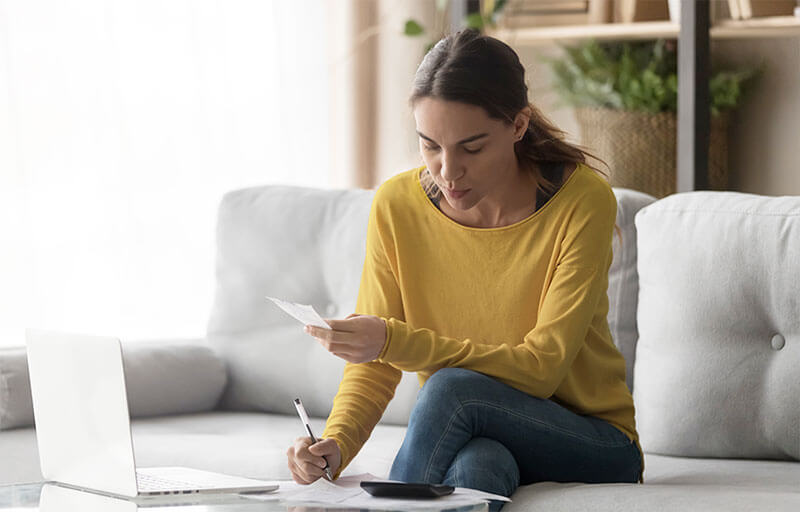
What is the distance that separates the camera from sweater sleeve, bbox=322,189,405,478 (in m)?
1.45

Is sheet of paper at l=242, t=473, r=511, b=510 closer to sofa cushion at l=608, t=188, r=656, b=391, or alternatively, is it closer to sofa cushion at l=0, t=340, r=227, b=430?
sofa cushion at l=608, t=188, r=656, b=391

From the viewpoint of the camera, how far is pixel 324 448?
4.42 ft

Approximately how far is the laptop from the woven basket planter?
172 cm

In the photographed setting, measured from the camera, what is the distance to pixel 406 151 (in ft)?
10.7

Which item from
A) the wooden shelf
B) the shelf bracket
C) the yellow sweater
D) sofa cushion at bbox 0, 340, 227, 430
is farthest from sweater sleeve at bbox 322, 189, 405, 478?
the wooden shelf

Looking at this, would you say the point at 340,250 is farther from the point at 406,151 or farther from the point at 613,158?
the point at 406,151

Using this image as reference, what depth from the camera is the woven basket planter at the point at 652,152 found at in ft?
8.89

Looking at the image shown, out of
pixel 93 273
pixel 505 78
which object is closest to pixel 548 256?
pixel 505 78

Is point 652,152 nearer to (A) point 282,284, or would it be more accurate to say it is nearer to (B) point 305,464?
(A) point 282,284

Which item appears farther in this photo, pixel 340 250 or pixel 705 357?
pixel 340 250

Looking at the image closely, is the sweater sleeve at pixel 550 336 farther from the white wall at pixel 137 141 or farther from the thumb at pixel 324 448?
the white wall at pixel 137 141

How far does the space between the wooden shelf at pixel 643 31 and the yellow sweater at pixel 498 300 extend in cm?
113

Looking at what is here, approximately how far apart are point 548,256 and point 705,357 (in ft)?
1.41

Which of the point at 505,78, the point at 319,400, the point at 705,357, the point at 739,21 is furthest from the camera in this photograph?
the point at 739,21
